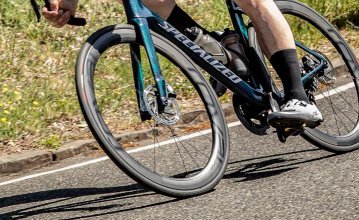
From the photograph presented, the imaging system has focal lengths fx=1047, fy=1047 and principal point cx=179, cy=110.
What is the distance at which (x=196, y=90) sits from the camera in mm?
5445

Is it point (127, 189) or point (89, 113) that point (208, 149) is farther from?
point (89, 113)

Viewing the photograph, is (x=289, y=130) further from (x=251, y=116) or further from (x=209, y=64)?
(x=209, y=64)

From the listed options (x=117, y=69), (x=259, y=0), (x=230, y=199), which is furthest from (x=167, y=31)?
(x=117, y=69)

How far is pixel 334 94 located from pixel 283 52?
132 cm

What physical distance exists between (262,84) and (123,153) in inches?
43.2

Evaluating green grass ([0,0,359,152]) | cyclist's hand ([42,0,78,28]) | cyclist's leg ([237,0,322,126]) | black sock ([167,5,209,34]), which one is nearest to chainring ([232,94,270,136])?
cyclist's leg ([237,0,322,126])

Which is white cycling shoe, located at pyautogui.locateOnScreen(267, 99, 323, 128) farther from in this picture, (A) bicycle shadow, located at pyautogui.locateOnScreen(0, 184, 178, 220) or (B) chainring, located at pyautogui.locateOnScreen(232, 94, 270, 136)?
(A) bicycle shadow, located at pyautogui.locateOnScreen(0, 184, 178, 220)

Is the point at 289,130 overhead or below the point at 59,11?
below

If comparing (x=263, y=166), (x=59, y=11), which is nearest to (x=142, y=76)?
(x=59, y=11)

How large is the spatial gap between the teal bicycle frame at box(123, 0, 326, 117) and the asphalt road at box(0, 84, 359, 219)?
0.46 metres

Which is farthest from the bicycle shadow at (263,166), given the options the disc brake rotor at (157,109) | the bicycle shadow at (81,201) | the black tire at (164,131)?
the disc brake rotor at (157,109)

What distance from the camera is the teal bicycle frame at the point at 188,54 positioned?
5.16 metres

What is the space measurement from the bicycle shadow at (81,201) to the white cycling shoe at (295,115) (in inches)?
26.9

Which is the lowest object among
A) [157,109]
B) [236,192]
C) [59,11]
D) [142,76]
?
[236,192]
